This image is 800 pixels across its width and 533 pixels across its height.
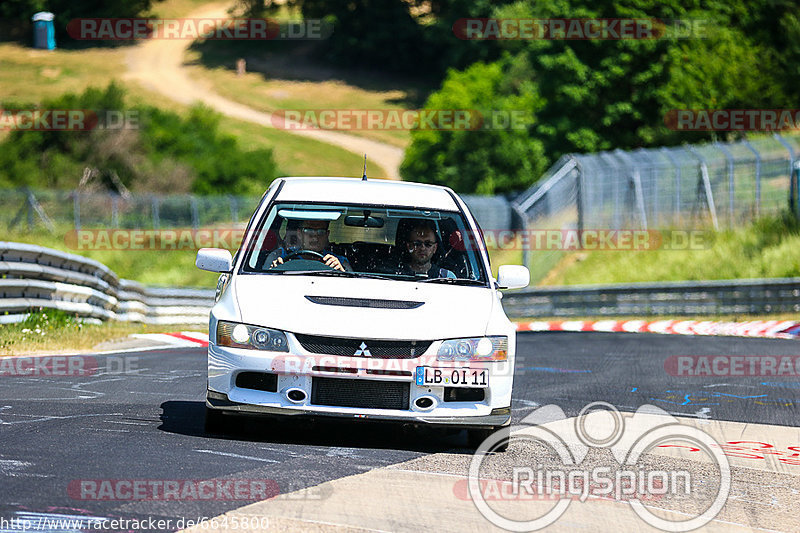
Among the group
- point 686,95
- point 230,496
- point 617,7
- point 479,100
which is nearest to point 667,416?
point 230,496

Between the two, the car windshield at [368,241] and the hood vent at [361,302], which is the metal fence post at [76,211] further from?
the hood vent at [361,302]

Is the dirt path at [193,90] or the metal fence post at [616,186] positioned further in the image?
the dirt path at [193,90]

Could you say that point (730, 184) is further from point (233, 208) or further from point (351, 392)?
point (351, 392)

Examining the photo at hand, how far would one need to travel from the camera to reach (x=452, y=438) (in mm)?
8359

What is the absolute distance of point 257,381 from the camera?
736cm

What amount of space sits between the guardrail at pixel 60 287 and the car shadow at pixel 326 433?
6.10m

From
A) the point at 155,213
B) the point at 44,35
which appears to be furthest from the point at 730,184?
the point at 44,35

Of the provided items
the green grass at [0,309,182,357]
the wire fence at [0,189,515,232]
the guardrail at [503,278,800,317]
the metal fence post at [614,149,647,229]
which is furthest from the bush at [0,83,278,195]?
the green grass at [0,309,182,357]

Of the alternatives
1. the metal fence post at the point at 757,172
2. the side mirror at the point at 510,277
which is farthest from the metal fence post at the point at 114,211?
the side mirror at the point at 510,277

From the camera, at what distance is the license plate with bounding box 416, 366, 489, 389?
7.36m

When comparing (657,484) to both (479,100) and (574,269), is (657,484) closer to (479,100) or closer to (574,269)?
(574,269)

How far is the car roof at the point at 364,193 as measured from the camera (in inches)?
341

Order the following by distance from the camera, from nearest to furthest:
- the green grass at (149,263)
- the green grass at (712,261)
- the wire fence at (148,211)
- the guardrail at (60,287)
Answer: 1. the guardrail at (60,287)
2. the green grass at (712,261)
3. the green grass at (149,263)
4. the wire fence at (148,211)

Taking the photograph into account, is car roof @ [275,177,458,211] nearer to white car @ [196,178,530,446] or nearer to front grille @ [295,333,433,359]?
white car @ [196,178,530,446]
